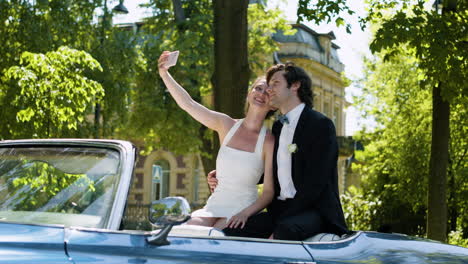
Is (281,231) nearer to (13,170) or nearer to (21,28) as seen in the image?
(13,170)

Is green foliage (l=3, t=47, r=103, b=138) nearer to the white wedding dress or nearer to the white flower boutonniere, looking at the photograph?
the white wedding dress

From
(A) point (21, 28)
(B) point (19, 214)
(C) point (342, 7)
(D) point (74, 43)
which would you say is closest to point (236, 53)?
(C) point (342, 7)

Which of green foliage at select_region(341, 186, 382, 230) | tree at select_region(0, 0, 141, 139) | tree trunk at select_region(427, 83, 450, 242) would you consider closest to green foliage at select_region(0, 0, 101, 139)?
tree at select_region(0, 0, 141, 139)

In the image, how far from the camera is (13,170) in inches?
167

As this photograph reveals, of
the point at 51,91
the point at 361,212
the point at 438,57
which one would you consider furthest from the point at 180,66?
the point at 438,57

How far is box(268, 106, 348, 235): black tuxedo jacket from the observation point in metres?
4.94

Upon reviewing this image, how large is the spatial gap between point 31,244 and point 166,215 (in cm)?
54

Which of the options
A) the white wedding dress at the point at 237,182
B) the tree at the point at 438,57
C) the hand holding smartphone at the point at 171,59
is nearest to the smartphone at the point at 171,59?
the hand holding smartphone at the point at 171,59

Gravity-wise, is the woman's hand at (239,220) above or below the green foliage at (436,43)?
below

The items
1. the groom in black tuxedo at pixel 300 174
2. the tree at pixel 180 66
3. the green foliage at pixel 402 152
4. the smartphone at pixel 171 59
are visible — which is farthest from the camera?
the tree at pixel 180 66

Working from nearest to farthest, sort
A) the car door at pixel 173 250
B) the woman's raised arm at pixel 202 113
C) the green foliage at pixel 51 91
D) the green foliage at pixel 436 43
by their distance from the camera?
the car door at pixel 173 250, the woman's raised arm at pixel 202 113, the green foliage at pixel 436 43, the green foliage at pixel 51 91

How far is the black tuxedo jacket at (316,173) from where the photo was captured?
16.2ft

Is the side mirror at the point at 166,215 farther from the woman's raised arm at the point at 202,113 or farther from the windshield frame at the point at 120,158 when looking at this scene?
the woman's raised arm at the point at 202,113

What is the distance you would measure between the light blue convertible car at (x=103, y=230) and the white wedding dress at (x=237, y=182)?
0.81 meters
